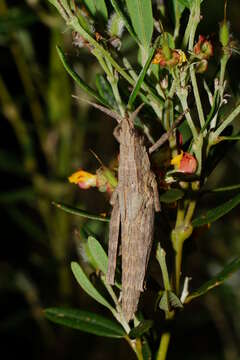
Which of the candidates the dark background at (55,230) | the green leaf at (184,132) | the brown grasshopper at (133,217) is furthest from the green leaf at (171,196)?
the dark background at (55,230)

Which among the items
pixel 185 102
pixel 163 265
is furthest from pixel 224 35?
pixel 163 265

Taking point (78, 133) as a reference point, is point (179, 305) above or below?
below

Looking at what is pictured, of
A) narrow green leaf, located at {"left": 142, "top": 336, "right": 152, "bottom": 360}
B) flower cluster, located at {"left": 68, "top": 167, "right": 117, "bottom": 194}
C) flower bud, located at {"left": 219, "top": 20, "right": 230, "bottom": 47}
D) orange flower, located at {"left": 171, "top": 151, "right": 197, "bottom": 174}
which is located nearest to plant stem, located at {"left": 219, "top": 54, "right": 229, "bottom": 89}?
flower bud, located at {"left": 219, "top": 20, "right": 230, "bottom": 47}

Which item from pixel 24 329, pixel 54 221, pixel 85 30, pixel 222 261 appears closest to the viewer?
pixel 85 30

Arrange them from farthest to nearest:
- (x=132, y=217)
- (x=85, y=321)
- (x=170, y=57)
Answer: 1. (x=85, y=321)
2. (x=132, y=217)
3. (x=170, y=57)

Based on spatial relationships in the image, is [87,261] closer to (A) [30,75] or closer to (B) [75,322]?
(B) [75,322]

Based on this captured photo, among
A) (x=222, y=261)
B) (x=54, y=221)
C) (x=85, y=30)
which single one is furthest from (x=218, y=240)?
(x=85, y=30)

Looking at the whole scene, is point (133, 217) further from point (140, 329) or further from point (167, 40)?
point (167, 40)
